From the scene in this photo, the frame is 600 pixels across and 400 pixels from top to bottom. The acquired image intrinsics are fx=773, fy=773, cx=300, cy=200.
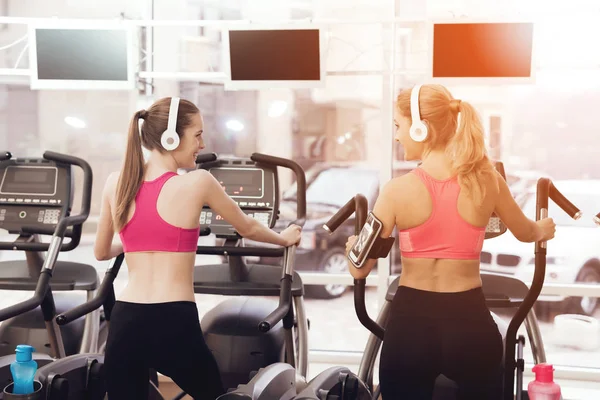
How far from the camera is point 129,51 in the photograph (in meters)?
4.37

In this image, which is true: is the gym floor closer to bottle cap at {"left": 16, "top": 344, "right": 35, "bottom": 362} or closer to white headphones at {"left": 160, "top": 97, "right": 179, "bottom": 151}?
bottle cap at {"left": 16, "top": 344, "right": 35, "bottom": 362}

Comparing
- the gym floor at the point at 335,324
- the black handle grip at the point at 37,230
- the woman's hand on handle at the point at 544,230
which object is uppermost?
the woman's hand on handle at the point at 544,230

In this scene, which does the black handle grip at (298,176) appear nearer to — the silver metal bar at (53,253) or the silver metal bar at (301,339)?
the silver metal bar at (301,339)

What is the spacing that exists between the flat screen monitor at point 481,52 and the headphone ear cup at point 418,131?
194 centimetres

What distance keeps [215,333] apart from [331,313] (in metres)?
2.75

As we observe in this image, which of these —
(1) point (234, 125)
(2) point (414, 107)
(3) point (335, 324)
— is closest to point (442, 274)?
(2) point (414, 107)

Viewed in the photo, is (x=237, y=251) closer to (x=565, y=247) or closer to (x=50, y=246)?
(x=50, y=246)

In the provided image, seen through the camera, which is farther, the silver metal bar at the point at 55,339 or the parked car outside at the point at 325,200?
the parked car outside at the point at 325,200

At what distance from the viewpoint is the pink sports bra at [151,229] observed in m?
2.45

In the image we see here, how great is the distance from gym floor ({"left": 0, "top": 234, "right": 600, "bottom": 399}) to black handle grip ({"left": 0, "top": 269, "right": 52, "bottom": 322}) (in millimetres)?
1825

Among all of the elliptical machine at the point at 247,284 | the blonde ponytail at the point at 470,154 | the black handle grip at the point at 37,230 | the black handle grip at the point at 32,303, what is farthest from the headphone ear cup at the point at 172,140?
the black handle grip at the point at 37,230

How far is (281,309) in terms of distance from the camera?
3061 mm

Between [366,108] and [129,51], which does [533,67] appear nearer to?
[366,108]

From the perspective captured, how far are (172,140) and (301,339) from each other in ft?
4.98
